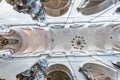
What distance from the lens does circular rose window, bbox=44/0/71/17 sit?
42.7 ft

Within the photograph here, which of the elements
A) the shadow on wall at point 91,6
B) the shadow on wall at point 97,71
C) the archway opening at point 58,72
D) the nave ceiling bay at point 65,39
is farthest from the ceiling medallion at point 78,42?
the shadow on wall at point 91,6

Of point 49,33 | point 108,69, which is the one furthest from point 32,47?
point 108,69

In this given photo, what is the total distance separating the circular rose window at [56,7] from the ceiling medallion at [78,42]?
1.49 meters

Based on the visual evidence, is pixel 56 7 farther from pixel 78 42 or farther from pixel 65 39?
pixel 78 42

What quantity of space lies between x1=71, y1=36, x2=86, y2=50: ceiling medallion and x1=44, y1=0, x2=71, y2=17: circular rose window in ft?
4.89

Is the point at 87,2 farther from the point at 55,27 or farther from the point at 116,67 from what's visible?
the point at 116,67

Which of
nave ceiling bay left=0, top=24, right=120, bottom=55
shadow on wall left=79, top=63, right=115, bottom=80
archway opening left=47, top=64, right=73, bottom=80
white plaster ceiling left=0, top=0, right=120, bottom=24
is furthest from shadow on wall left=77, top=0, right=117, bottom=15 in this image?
archway opening left=47, top=64, right=73, bottom=80

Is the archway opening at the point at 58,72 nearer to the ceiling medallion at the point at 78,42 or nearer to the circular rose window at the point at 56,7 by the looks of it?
the ceiling medallion at the point at 78,42

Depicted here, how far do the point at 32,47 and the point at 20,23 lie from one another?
2062 mm

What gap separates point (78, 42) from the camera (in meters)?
13.2

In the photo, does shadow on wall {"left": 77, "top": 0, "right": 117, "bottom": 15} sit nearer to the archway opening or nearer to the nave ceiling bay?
the nave ceiling bay

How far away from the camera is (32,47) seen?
13.1m

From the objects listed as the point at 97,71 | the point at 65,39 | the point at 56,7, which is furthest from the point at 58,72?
the point at 56,7

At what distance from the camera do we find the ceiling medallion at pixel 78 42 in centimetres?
1324
